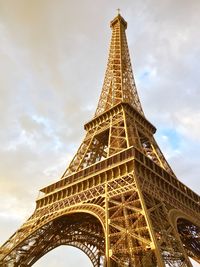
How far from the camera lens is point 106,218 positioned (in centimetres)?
1803

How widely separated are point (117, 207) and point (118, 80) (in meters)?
22.2

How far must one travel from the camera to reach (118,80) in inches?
1494

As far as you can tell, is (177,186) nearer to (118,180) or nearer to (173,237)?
(118,180)

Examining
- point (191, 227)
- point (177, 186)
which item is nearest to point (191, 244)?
point (191, 227)

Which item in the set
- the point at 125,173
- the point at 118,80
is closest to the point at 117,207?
the point at 125,173

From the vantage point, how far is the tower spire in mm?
35250

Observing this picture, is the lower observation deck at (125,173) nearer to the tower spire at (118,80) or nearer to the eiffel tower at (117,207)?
the eiffel tower at (117,207)

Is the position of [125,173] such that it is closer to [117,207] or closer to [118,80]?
[117,207]

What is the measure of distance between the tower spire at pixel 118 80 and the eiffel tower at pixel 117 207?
283 millimetres

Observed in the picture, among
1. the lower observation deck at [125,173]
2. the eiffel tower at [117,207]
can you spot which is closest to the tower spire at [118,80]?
the eiffel tower at [117,207]

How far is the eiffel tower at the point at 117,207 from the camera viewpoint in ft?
53.6

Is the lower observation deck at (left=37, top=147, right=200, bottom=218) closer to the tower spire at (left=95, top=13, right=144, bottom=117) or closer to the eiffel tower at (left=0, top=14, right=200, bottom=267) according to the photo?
the eiffel tower at (left=0, top=14, right=200, bottom=267)

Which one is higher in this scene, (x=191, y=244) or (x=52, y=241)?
(x=52, y=241)

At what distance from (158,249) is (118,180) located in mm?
7146
